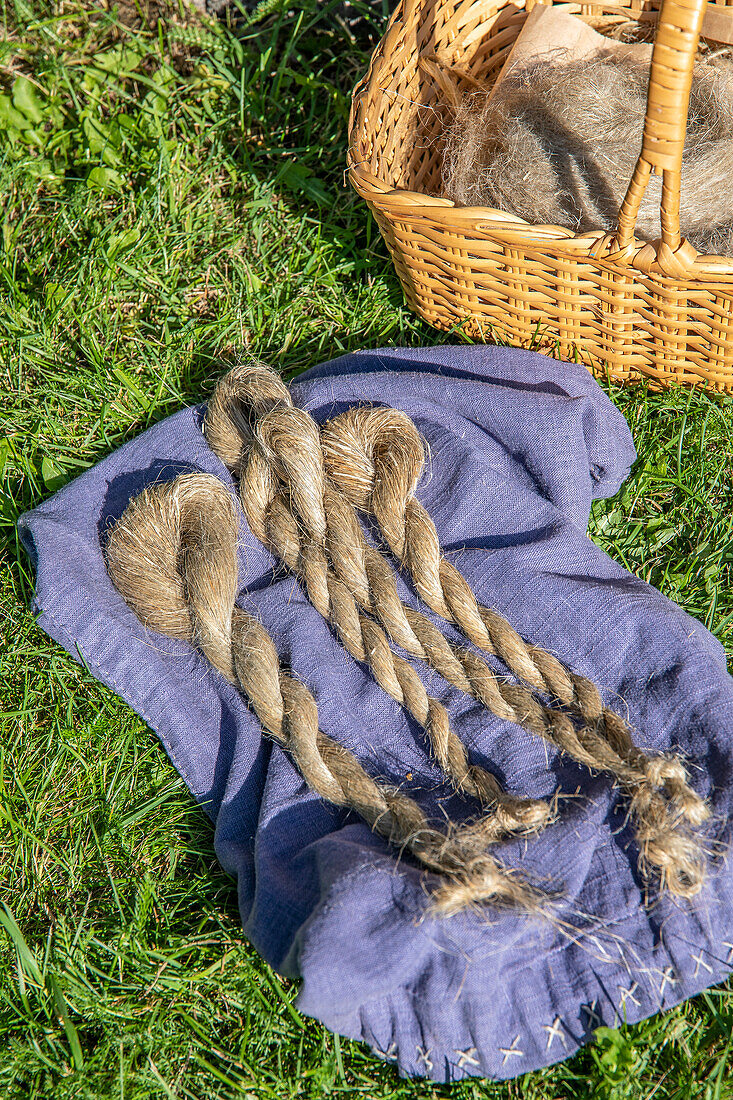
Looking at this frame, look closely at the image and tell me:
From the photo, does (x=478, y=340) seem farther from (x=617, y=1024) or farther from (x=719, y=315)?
(x=617, y=1024)

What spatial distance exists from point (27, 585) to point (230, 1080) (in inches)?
45.9

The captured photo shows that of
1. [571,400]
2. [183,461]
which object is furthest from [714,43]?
[183,461]

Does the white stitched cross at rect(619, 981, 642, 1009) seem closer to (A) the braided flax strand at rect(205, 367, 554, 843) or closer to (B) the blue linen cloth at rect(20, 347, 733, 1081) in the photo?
(B) the blue linen cloth at rect(20, 347, 733, 1081)

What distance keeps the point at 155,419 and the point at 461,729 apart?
1.17 m

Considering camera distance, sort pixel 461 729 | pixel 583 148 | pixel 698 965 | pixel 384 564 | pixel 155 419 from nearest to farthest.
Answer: pixel 698 965, pixel 461 729, pixel 384 564, pixel 583 148, pixel 155 419

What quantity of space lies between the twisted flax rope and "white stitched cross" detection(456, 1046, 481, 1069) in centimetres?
36

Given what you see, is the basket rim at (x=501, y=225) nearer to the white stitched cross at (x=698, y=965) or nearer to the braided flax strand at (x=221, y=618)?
the braided flax strand at (x=221, y=618)

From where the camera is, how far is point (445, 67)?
232cm

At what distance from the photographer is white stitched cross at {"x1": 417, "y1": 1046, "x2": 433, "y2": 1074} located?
145 cm

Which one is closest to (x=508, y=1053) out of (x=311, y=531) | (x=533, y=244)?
(x=311, y=531)

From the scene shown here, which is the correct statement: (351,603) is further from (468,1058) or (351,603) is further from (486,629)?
(468,1058)

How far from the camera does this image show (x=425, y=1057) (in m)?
1.45

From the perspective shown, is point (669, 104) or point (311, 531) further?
point (311, 531)

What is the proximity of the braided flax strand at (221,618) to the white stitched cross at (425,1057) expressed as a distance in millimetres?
309
